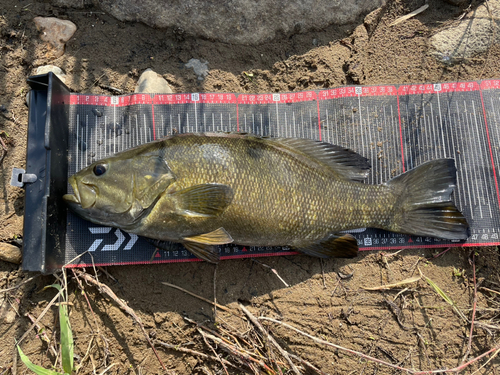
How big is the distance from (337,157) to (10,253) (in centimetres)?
340

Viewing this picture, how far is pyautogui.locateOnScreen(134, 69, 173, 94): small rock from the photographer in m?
3.56

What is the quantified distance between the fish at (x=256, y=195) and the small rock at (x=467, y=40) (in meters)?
1.37

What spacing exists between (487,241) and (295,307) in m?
2.21

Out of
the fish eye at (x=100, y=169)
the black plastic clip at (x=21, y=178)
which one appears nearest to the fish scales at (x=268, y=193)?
the fish eye at (x=100, y=169)

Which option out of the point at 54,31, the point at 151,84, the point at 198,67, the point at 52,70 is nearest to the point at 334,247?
the point at 198,67

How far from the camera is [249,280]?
3.45 m

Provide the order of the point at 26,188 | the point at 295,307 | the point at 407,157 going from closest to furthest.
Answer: the point at 26,188, the point at 295,307, the point at 407,157

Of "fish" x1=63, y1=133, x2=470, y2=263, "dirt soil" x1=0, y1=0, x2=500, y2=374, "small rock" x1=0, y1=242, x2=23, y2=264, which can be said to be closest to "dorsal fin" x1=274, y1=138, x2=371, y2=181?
Result: "fish" x1=63, y1=133, x2=470, y2=263

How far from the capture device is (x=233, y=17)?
367 cm

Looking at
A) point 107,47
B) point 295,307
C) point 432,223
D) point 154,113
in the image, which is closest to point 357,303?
point 295,307

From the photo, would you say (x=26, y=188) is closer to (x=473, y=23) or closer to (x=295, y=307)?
(x=295, y=307)

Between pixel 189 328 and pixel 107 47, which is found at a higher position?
pixel 107 47

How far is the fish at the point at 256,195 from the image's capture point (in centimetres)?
292

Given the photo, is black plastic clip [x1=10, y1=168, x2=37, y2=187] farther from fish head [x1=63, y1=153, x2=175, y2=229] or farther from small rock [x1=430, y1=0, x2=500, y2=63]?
small rock [x1=430, y1=0, x2=500, y2=63]
